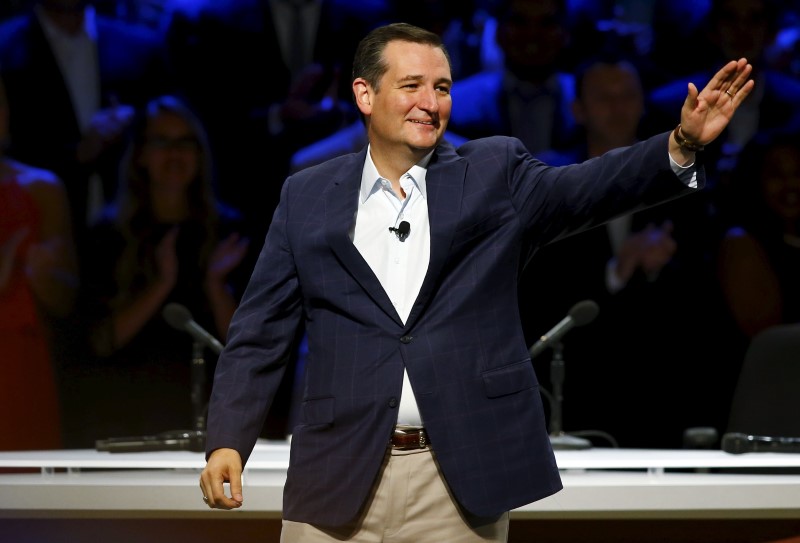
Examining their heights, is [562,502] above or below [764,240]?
below

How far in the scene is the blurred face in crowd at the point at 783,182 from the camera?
5.42 m

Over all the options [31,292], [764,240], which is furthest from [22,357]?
[764,240]

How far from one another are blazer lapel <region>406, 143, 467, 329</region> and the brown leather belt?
18 cm

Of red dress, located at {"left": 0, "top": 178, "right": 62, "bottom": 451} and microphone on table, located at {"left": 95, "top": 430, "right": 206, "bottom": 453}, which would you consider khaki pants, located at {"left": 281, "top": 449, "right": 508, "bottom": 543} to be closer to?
microphone on table, located at {"left": 95, "top": 430, "right": 206, "bottom": 453}

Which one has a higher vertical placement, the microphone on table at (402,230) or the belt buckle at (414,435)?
the microphone on table at (402,230)

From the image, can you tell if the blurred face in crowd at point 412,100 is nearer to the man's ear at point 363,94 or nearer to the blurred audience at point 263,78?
the man's ear at point 363,94

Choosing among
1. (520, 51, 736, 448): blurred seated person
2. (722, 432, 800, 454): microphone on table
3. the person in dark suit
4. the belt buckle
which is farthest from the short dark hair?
(520, 51, 736, 448): blurred seated person

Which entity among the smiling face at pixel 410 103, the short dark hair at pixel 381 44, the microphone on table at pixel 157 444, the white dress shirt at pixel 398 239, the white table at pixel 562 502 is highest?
the short dark hair at pixel 381 44

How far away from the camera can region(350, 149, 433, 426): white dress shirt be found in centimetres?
190

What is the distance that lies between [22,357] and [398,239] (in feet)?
12.4

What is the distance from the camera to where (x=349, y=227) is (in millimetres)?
1958

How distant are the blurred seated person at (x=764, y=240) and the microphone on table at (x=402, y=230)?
148 inches

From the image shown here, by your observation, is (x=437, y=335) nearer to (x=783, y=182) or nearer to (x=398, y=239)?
(x=398, y=239)

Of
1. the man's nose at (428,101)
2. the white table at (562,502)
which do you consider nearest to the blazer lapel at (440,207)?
the man's nose at (428,101)
